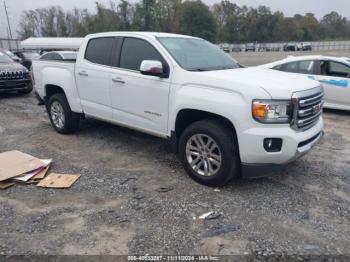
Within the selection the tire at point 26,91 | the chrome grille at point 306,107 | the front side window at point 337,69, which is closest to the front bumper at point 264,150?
the chrome grille at point 306,107

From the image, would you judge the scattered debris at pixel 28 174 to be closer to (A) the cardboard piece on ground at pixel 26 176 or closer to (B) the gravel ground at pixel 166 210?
(A) the cardboard piece on ground at pixel 26 176

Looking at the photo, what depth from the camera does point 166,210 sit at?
3.94 meters

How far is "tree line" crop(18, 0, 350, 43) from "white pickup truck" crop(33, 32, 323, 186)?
2191 inches

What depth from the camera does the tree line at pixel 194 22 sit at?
68.3 meters

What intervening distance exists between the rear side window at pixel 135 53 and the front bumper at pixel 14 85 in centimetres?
715

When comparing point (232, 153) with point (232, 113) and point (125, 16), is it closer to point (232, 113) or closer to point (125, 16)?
point (232, 113)

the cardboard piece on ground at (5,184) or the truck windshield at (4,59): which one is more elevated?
the truck windshield at (4,59)

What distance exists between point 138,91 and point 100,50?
1303 mm

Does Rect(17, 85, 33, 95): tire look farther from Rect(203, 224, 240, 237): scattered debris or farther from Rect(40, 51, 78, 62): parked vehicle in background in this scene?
Rect(203, 224, 240, 237): scattered debris

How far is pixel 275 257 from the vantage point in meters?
3.14

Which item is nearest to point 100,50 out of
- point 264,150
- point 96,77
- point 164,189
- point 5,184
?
point 96,77

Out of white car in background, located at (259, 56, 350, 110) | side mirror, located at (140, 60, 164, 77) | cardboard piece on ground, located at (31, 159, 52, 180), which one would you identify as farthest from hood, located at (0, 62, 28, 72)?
side mirror, located at (140, 60, 164, 77)

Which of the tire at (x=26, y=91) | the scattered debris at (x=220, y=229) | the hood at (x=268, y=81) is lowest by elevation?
the tire at (x=26, y=91)

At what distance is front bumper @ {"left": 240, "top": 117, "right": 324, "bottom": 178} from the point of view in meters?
3.93
